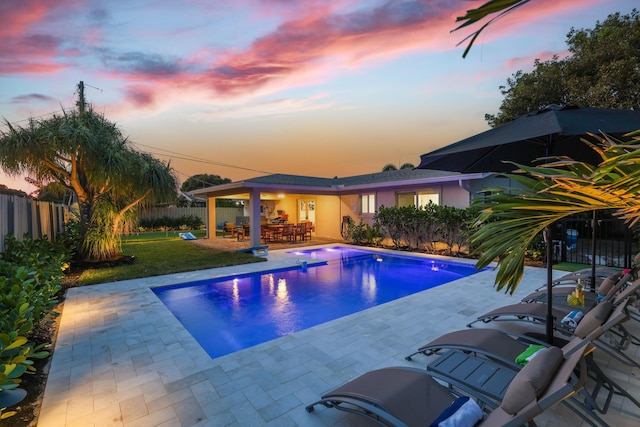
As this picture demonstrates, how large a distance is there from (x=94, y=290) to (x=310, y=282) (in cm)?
525

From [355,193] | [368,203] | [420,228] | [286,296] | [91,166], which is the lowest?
[286,296]

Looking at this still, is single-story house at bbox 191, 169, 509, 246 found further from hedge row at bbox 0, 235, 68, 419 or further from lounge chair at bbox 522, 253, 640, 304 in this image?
hedge row at bbox 0, 235, 68, 419

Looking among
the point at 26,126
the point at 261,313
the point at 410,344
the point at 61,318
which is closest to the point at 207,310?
the point at 261,313

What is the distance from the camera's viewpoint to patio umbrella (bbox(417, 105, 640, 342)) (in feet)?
9.13

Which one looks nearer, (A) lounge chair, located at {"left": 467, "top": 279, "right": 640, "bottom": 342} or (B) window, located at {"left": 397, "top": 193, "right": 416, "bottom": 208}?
(A) lounge chair, located at {"left": 467, "top": 279, "right": 640, "bottom": 342}

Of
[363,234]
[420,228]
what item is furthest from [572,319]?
[363,234]

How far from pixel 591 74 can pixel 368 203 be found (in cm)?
1151

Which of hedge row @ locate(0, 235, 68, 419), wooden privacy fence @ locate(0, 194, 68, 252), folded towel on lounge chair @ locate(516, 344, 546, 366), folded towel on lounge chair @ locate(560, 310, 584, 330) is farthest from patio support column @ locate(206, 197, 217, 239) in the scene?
folded towel on lounge chair @ locate(516, 344, 546, 366)

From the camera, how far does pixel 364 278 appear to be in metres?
9.15

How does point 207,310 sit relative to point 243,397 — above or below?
below

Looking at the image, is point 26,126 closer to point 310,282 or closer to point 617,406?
point 310,282

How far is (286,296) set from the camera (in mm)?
7355

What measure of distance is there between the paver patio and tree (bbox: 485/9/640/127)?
501 inches

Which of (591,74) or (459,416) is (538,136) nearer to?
(459,416)
